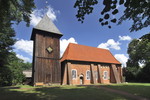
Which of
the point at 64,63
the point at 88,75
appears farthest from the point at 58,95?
the point at 88,75

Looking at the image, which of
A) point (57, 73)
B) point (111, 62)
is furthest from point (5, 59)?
point (111, 62)

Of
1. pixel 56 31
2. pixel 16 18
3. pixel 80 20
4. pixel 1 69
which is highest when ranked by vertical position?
pixel 56 31

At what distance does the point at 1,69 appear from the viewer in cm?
2077

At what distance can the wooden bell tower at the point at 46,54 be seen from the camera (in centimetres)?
2156

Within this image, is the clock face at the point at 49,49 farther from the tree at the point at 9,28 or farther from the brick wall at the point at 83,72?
the tree at the point at 9,28

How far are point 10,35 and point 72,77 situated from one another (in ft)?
49.4

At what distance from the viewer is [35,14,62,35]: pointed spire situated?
914 inches

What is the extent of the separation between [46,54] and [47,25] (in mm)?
6128

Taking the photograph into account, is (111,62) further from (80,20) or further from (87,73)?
(80,20)

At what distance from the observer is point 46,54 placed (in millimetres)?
22797

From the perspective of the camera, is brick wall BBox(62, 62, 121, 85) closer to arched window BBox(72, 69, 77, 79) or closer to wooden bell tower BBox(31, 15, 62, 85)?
arched window BBox(72, 69, 77, 79)

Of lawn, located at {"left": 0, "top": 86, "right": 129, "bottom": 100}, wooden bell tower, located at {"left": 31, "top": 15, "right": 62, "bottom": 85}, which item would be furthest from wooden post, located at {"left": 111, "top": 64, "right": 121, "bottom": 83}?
lawn, located at {"left": 0, "top": 86, "right": 129, "bottom": 100}

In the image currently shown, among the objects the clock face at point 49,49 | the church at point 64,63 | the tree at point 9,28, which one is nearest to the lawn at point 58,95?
the tree at point 9,28

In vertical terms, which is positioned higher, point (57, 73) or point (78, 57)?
point (78, 57)
